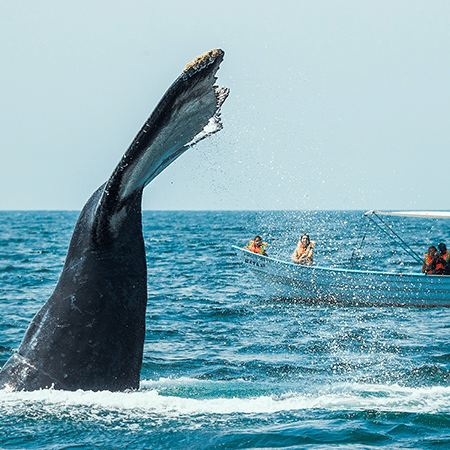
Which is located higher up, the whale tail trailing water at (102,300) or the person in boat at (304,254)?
the whale tail trailing water at (102,300)

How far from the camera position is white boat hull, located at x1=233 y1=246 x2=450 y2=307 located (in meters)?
16.7

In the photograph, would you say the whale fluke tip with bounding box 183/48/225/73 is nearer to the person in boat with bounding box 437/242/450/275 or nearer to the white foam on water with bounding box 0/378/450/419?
the white foam on water with bounding box 0/378/450/419

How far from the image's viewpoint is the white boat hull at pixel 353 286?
16.7 m

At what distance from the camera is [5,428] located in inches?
184

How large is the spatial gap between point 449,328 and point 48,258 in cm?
2068

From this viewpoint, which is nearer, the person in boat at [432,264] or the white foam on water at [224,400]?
the white foam on water at [224,400]

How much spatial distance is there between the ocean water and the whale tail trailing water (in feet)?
0.64

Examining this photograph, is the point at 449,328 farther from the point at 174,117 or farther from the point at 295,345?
the point at 174,117

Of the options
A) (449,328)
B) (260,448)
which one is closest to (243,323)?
(449,328)

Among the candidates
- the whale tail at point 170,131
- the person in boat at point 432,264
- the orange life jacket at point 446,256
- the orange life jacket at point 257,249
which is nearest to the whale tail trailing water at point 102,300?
the whale tail at point 170,131

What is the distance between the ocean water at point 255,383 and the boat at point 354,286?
0.71 metres

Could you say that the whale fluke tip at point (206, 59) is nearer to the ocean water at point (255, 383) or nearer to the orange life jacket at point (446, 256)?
the ocean water at point (255, 383)

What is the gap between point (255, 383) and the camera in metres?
7.16

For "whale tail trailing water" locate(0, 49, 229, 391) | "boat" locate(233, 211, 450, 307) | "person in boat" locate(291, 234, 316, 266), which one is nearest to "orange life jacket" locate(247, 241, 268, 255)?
"boat" locate(233, 211, 450, 307)
